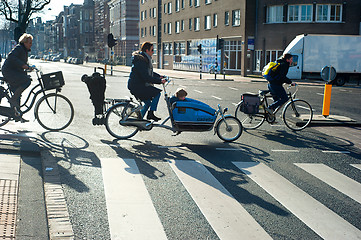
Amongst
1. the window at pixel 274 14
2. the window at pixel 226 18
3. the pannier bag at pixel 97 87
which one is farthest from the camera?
the window at pixel 226 18

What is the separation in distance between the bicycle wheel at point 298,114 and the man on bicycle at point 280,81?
284 millimetres

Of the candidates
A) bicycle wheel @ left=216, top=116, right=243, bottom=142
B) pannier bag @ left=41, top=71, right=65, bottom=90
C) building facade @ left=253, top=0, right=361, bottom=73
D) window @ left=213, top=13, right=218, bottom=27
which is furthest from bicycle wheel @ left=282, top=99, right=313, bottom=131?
window @ left=213, top=13, right=218, bottom=27

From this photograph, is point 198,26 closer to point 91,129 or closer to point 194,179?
point 91,129

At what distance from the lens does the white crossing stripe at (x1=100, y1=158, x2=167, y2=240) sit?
412 centimetres

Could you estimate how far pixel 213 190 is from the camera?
5.42m

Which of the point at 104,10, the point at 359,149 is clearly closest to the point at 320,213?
the point at 359,149

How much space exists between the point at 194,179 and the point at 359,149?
12.5 ft

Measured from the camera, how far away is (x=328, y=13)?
37.7 m

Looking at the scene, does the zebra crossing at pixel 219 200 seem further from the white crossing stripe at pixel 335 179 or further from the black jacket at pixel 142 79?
the black jacket at pixel 142 79

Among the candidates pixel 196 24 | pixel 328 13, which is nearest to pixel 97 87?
pixel 328 13

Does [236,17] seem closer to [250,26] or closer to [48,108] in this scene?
[250,26]

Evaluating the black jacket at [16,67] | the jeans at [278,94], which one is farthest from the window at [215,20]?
the black jacket at [16,67]

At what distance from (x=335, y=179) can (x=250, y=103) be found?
389 centimetres

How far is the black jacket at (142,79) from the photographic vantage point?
8.12m
